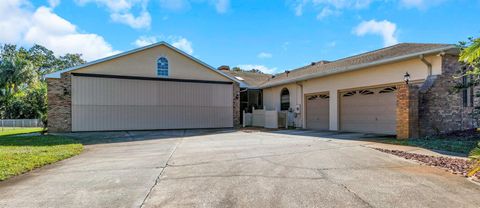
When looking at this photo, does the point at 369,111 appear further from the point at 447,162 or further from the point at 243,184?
the point at 243,184

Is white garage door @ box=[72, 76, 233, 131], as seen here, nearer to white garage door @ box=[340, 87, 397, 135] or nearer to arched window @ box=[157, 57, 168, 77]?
arched window @ box=[157, 57, 168, 77]

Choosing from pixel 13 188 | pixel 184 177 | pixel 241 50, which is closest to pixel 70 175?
pixel 13 188

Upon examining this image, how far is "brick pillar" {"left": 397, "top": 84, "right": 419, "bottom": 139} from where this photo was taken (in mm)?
10727

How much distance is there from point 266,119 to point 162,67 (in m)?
7.80

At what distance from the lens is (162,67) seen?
18.6 metres

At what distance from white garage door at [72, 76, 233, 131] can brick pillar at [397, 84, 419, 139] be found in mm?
11595

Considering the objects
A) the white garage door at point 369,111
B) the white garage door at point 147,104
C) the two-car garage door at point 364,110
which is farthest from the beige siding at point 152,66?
the white garage door at point 369,111

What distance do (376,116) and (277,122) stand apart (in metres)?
6.88

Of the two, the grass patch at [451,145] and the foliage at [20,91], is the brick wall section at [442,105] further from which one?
the foliage at [20,91]

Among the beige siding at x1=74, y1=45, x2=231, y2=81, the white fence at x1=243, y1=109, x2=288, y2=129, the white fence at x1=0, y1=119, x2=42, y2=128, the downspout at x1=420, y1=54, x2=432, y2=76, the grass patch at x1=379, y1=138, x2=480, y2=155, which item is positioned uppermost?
the beige siding at x1=74, y1=45, x2=231, y2=81

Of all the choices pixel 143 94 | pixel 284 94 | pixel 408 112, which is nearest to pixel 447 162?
pixel 408 112

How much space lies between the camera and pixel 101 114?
55.9 feet

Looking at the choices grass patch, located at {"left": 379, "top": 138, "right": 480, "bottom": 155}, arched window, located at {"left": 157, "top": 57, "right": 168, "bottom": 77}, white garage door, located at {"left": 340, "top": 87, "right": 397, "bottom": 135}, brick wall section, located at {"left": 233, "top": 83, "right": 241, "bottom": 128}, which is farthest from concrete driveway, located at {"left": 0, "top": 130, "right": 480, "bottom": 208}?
brick wall section, located at {"left": 233, "top": 83, "right": 241, "bottom": 128}

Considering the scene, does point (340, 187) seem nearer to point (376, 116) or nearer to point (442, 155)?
point (442, 155)
